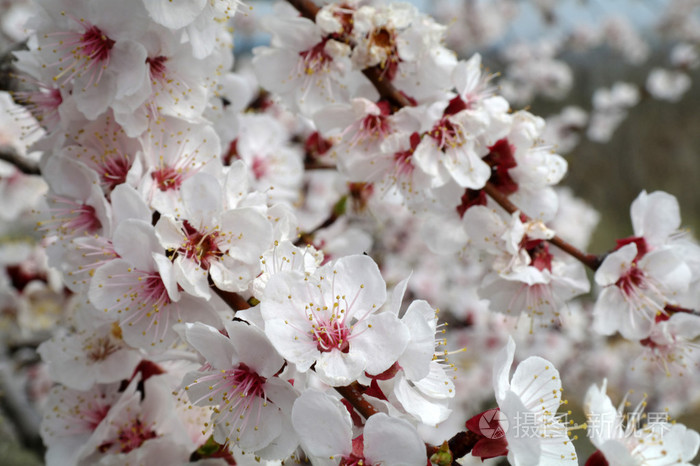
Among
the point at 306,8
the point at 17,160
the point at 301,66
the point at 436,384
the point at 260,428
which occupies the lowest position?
the point at 17,160

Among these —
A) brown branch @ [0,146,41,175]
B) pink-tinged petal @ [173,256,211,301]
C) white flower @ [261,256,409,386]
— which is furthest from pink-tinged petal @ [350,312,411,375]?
brown branch @ [0,146,41,175]

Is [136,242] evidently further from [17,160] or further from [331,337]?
[17,160]

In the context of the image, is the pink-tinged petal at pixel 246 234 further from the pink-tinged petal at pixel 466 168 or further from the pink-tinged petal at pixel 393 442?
the pink-tinged petal at pixel 466 168

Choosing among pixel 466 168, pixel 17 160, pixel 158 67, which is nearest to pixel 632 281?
pixel 466 168

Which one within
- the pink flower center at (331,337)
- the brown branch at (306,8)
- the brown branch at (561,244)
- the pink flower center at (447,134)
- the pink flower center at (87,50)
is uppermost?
the brown branch at (306,8)

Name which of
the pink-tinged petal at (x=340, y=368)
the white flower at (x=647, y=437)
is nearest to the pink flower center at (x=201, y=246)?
the pink-tinged petal at (x=340, y=368)

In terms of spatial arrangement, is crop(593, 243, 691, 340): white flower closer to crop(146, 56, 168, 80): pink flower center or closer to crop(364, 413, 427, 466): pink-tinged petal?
crop(364, 413, 427, 466): pink-tinged petal

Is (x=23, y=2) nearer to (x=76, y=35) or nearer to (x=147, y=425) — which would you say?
(x=76, y=35)
